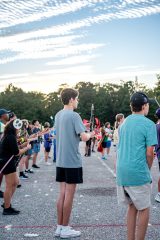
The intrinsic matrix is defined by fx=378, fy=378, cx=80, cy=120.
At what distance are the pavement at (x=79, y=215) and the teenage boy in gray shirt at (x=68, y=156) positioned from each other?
32cm

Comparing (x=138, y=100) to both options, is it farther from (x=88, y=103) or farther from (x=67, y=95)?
(x=88, y=103)

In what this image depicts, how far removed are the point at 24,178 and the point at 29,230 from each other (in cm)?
616

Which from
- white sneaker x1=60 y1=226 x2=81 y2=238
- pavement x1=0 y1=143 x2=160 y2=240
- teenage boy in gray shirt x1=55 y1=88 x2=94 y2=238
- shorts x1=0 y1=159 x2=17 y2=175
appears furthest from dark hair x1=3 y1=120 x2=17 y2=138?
white sneaker x1=60 y1=226 x2=81 y2=238

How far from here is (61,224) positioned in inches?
226

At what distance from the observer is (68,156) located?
221 inches

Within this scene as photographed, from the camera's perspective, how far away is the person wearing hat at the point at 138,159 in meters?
4.31

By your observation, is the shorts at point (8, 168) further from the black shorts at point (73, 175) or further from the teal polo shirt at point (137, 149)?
the teal polo shirt at point (137, 149)

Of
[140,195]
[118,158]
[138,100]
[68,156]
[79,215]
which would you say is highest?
[138,100]

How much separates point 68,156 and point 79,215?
1.85m

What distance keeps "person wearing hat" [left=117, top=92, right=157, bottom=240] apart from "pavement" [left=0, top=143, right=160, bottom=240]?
52.4 inches

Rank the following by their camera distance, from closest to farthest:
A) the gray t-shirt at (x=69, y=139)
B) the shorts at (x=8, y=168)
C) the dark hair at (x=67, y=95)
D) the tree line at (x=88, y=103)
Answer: the gray t-shirt at (x=69, y=139) → the dark hair at (x=67, y=95) → the shorts at (x=8, y=168) → the tree line at (x=88, y=103)

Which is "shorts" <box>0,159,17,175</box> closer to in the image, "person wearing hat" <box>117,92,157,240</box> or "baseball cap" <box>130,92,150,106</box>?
"person wearing hat" <box>117,92,157,240</box>

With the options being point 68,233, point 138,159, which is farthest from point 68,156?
point 138,159

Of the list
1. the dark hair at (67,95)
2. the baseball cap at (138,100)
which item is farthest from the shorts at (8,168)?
the baseball cap at (138,100)
